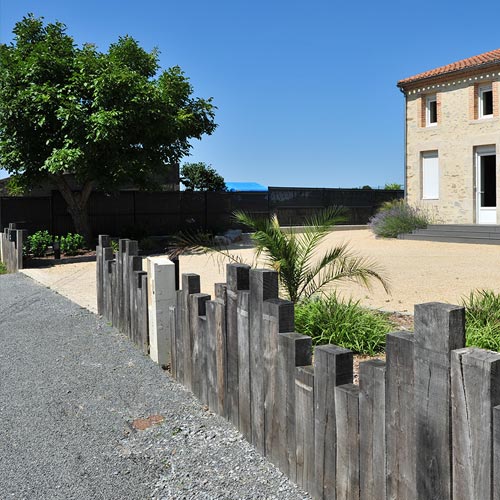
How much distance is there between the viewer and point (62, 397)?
487 cm

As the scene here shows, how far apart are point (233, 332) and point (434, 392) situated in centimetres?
190

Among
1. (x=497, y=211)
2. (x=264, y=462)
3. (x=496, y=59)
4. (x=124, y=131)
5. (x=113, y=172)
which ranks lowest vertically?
(x=264, y=462)

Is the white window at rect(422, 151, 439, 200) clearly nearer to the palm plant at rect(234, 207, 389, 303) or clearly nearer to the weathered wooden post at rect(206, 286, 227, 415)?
the palm plant at rect(234, 207, 389, 303)

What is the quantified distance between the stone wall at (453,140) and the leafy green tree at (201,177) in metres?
12.3

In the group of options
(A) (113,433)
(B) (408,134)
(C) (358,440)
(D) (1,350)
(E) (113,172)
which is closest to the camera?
(C) (358,440)

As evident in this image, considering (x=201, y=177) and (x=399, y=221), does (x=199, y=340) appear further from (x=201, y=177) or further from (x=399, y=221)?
(x=201, y=177)

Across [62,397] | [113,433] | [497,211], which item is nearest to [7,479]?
[113,433]

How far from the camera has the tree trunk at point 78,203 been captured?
68.2 feet

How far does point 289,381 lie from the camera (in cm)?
338

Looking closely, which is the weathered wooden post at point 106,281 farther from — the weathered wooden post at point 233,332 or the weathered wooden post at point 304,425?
the weathered wooden post at point 304,425

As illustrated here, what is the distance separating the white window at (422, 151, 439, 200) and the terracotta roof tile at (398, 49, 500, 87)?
3038 millimetres

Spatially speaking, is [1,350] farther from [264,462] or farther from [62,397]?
[264,462]

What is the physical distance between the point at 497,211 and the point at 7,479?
21.4m

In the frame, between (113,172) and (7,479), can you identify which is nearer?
(7,479)
